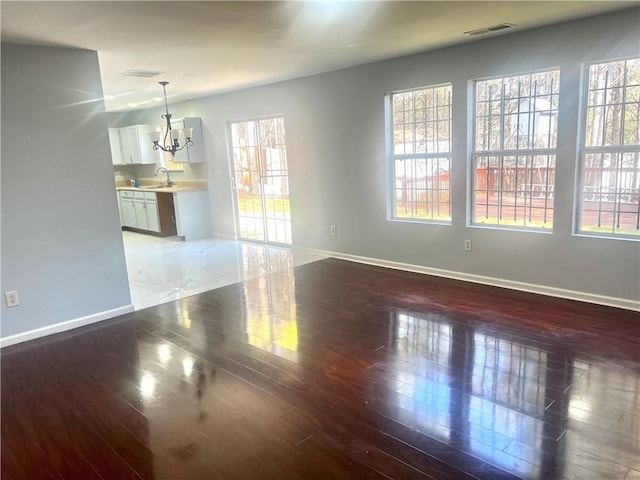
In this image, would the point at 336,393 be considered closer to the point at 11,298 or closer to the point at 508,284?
the point at 508,284

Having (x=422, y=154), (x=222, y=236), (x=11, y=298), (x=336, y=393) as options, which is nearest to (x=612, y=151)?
(x=422, y=154)

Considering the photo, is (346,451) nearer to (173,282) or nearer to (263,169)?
(173,282)

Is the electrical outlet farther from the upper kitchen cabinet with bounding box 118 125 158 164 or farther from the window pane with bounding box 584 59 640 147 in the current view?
the upper kitchen cabinet with bounding box 118 125 158 164

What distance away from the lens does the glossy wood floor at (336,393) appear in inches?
81.6

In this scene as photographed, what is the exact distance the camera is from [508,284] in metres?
4.43

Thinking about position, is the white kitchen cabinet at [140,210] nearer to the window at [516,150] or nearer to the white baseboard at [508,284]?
the white baseboard at [508,284]


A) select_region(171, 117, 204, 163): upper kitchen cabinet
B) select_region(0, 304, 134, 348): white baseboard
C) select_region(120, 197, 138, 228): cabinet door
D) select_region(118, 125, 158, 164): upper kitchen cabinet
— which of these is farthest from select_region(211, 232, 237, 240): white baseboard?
select_region(0, 304, 134, 348): white baseboard

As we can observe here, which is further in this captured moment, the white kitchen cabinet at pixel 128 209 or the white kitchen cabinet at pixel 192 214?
the white kitchen cabinet at pixel 128 209

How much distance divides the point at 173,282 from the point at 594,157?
437 centimetres

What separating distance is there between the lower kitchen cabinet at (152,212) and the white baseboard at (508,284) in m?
3.56

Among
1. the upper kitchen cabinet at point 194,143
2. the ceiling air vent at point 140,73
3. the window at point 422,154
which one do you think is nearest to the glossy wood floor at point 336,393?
the window at point 422,154

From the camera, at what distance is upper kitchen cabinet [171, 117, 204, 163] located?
7.40 m

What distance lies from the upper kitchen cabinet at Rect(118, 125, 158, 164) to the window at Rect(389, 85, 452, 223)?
17.3ft

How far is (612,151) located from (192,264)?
479cm
